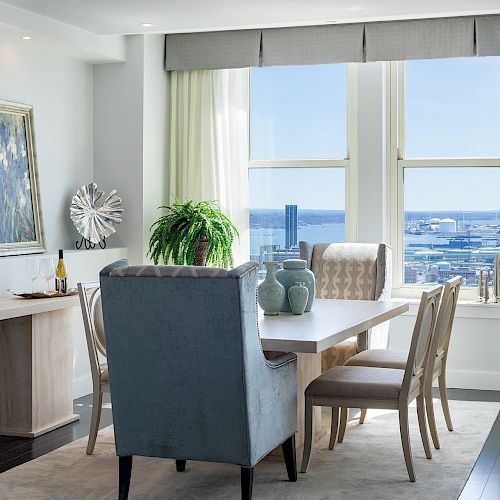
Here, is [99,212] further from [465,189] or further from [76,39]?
[465,189]

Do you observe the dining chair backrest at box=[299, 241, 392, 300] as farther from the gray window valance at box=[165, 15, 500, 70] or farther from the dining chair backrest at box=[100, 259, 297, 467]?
the dining chair backrest at box=[100, 259, 297, 467]

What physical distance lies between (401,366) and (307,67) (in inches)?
120

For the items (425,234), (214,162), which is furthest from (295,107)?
(425,234)

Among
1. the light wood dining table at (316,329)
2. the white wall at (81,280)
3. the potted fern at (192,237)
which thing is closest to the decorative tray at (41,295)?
the white wall at (81,280)

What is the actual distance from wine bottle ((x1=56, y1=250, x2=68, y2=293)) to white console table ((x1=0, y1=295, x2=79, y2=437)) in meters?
0.16

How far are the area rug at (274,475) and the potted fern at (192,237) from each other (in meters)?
1.90

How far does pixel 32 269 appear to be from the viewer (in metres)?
5.24

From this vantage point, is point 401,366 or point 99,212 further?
point 99,212

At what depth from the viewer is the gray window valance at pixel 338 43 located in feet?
20.7

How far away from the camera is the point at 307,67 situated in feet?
23.2

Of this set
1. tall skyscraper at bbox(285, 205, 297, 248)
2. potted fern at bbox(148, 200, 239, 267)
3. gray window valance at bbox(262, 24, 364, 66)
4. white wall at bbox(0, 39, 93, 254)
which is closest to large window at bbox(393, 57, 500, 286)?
gray window valance at bbox(262, 24, 364, 66)

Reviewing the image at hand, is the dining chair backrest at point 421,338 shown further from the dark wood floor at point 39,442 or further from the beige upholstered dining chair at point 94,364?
the dark wood floor at point 39,442

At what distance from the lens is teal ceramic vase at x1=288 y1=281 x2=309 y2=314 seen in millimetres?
4766

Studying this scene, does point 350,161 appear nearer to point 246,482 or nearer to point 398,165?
point 398,165
